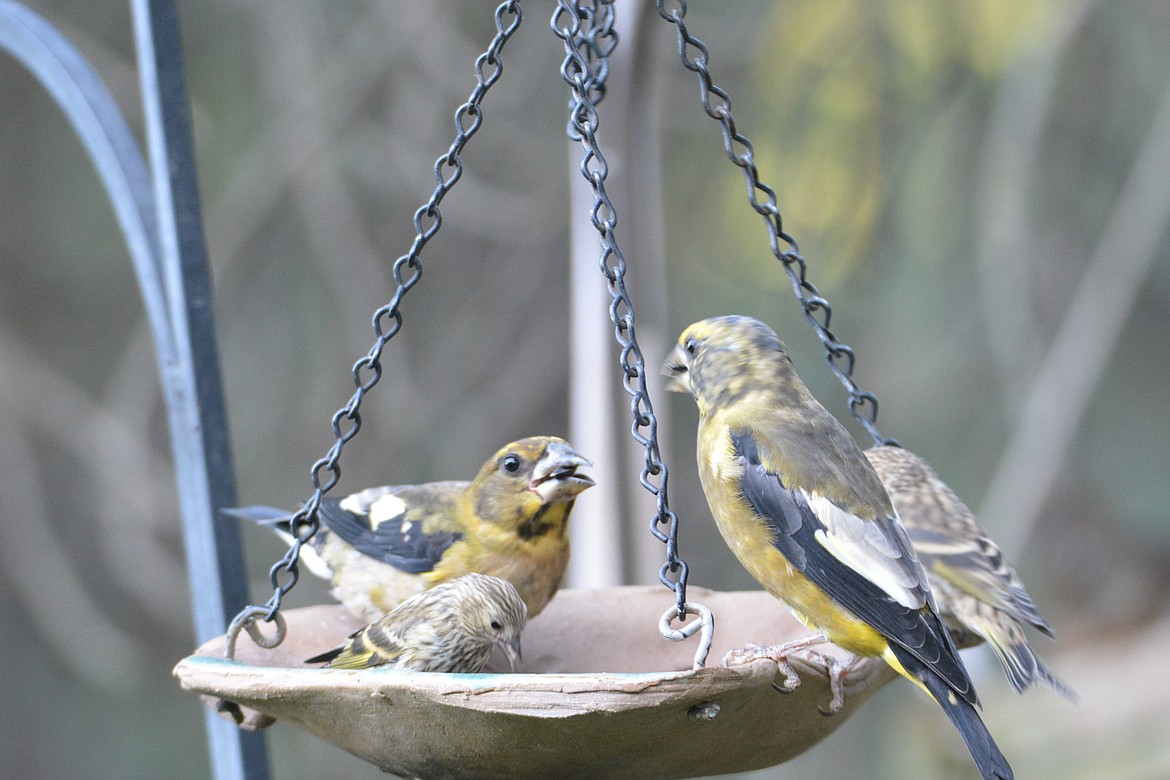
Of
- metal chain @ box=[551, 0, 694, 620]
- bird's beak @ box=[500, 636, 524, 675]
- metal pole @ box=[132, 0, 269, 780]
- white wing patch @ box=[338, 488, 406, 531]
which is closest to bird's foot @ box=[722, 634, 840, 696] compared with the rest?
metal chain @ box=[551, 0, 694, 620]

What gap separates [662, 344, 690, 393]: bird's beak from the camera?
229cm

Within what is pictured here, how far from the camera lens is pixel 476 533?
7.94 ft

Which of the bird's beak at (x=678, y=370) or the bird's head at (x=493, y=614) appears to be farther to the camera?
the bird's beak at (x=678, y=370)

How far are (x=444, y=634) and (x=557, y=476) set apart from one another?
1.40 feet

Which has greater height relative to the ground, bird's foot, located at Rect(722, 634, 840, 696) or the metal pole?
the metal pole

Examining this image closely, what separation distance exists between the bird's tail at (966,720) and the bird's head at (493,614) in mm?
656

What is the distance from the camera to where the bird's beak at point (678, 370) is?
2.29 m

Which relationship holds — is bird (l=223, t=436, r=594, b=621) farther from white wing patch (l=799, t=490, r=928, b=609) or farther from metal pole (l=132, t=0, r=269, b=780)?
white wing patch (l=799, t=490, r=928, b=609)

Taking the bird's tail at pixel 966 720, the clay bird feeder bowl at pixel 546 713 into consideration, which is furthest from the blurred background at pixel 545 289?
the clay bird feeder bowl at pixel 546 713

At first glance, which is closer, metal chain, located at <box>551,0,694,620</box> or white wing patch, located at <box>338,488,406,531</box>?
metal chain, located at <box>551,0,694,620</box>

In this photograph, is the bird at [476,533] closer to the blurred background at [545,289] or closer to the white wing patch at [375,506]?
the white wing patch at [375,506]

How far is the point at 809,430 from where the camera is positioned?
6.82ft

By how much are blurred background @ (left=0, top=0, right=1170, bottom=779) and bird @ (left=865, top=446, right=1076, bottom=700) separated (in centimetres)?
251

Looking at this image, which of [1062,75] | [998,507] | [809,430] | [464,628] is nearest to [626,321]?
[809,430]
